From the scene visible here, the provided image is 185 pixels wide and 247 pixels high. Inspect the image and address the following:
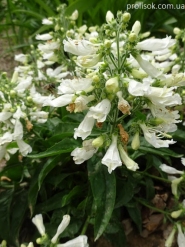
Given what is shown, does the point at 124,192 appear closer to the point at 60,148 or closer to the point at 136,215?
the point at 136,215

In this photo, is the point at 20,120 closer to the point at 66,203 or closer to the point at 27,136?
the point at 27,136

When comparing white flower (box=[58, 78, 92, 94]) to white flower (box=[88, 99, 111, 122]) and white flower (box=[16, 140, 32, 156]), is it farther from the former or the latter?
white flower (box=[16, 140, 32, 156])

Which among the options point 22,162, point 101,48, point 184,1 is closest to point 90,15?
point 184,1

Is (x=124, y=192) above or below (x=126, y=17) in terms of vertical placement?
below

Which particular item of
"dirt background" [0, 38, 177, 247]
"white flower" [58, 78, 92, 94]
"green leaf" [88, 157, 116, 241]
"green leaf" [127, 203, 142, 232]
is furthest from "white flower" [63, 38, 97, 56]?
"dirt background" [0, 38, 177, 247]

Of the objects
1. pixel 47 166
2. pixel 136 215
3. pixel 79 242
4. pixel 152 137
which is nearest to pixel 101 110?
pixel 152 137
